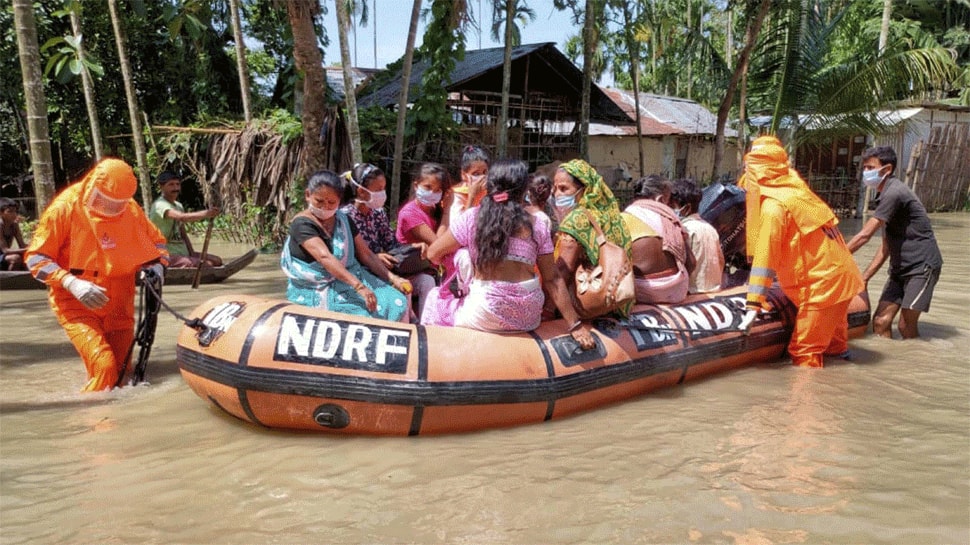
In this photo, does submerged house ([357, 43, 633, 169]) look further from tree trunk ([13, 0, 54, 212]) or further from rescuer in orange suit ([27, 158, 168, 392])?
rescuer in orange suit ([27, 158, 168, 392])

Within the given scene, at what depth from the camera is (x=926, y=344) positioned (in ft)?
20.5

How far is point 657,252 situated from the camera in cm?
515

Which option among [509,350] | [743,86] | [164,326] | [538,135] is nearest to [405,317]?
[509,350]

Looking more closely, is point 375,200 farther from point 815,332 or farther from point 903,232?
point 903,232

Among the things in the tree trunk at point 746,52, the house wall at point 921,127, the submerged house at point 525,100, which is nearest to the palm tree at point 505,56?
the submerged house at point 525,100

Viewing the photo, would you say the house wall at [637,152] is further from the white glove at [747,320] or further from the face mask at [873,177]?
the white glove at [747,320]

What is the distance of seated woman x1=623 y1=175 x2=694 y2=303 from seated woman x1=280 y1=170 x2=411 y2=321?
1642 millimetres

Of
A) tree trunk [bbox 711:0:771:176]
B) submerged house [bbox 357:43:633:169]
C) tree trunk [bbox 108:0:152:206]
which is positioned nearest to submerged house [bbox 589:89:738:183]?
submerged house [bbox 357:43:633:169]

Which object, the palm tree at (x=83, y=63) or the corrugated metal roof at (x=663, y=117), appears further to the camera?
the corrugated metal roof at (x=663, y=117)

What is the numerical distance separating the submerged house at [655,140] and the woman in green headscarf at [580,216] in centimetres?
1683

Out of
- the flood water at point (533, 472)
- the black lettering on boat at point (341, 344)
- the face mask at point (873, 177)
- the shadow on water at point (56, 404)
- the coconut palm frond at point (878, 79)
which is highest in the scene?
the coconut palm frond at point (878, 79)

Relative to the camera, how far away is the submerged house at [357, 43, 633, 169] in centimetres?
1534

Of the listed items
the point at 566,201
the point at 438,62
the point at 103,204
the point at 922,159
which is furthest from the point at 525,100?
the point at 103,204

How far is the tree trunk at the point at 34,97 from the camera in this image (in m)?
5.41
